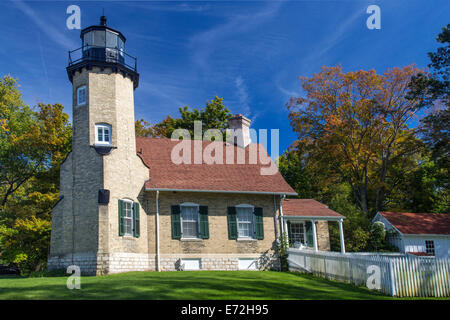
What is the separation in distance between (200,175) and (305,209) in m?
6.19

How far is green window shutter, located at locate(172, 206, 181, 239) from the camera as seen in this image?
63.3 ft

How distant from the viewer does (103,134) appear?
1869 cm

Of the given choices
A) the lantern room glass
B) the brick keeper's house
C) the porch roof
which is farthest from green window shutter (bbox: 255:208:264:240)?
the lantern room glass

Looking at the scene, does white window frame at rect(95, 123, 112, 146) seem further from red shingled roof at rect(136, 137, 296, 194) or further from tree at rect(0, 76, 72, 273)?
tree at rect(0, 76, 72, 273)

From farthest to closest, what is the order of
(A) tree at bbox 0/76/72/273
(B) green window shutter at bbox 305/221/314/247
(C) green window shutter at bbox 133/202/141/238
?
1. (B) green window shutter at bbox 305/221/314/247
2. (A) tree at bbox 0/76/72/273
3. (C) green window shutter at bbox 133/202/141/238

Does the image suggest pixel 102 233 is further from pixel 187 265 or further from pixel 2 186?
pixel 2 186

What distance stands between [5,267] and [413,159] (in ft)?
114

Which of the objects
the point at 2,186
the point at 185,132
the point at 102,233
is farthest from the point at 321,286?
the point at 2,186

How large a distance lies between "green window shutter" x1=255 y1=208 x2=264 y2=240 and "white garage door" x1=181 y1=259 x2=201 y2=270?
131 inches

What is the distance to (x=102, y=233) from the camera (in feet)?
55.2

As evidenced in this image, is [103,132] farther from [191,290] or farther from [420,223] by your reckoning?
[420,223]

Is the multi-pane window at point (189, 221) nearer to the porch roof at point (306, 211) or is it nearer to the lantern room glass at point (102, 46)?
the porch roof at point (306, 211)

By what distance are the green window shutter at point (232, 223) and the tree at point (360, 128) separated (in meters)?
14.9
